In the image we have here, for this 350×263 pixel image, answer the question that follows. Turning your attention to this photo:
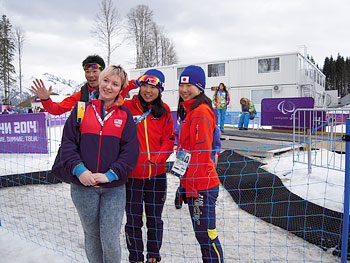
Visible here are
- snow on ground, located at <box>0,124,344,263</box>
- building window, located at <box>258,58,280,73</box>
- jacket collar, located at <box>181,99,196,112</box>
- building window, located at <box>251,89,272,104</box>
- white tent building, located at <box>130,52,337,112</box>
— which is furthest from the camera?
building window, located at <box>251,89,272,104</box>

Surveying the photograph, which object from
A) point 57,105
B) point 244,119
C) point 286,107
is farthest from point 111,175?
point 244,119

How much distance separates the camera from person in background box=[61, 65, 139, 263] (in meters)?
1.73

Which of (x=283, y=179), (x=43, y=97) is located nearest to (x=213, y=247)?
(x=43, y=97)

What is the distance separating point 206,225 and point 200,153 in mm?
571

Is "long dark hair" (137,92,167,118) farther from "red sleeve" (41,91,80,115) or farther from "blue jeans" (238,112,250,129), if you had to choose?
"blue jeans" (238,112,250,129)

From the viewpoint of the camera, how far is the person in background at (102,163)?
68.2 inches

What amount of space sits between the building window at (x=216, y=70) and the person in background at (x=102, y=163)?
19854 millimetres

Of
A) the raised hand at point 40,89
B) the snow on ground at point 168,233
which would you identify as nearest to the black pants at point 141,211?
the snow on ground at point 168,233

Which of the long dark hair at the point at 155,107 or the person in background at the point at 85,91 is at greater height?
the person in background at the point at 85,91

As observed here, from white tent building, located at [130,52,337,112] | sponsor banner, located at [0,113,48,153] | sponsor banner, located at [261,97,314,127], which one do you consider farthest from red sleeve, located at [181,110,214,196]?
white tent building, located at [130,52,337,112]

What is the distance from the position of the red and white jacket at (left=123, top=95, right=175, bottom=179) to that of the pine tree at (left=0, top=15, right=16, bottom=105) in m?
41.0

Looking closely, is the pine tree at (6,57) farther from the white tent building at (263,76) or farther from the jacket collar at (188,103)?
the jacket collar at (188,103)

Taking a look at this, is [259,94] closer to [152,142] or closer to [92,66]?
[92,66]

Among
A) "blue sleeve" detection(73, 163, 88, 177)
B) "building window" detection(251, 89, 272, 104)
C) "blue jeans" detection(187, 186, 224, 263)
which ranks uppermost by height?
"building window" detection(251, 89, 272, 104)
